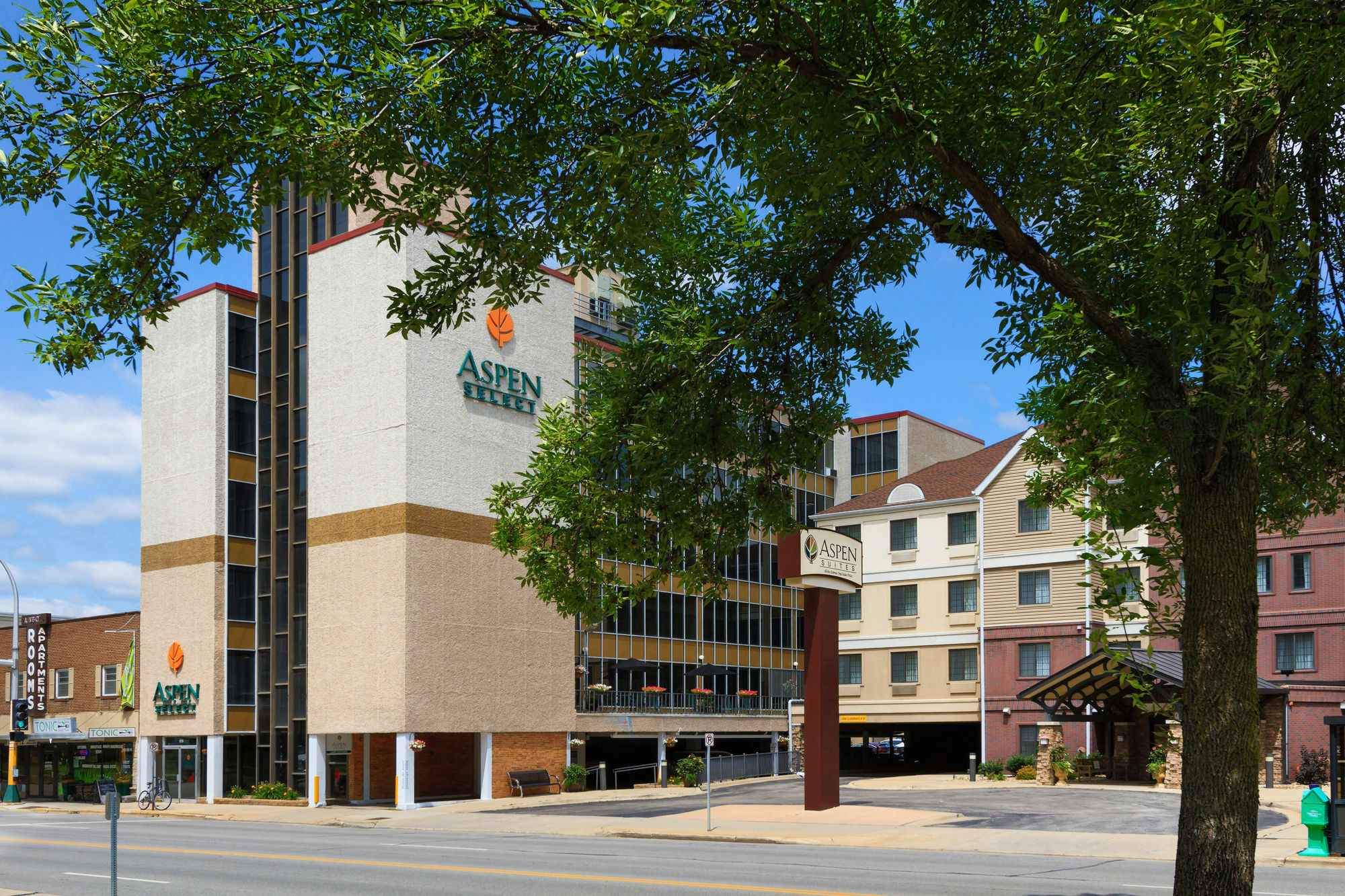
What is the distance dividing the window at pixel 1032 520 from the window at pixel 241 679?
1168 inches

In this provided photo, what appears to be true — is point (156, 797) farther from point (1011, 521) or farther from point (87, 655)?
point (1011, 521)

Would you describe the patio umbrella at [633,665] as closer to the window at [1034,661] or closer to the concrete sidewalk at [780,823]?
the concrete sidewalk at [780,823]

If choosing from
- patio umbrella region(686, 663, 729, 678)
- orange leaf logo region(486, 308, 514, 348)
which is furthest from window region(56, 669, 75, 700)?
patio umbrella region(686, 663, 729, 678)

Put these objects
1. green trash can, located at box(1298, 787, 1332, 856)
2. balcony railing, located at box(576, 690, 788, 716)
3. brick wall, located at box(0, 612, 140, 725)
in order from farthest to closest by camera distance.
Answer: brick wall, located at box(0, 612, 140, 725) < balcony railing, located at box(576, 690, 788, 716) < green trash can, located at box(1298, 787, 1332, 856)

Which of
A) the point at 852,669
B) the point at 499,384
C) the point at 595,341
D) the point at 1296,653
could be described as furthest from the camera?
the point at 852,669

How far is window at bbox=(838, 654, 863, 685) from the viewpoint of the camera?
55.7m

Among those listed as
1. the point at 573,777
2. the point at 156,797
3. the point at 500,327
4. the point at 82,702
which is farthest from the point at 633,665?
the point at 82,702

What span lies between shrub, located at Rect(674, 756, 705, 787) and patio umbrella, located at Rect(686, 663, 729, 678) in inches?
177

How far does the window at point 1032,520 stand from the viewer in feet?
164

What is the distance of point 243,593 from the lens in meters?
46.9

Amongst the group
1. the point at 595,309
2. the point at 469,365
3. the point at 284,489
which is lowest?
the point at 284,489

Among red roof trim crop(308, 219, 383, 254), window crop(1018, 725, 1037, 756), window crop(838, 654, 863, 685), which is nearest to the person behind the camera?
red roof trim crop(308, 219, 383, 254)

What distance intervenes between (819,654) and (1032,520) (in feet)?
67.6

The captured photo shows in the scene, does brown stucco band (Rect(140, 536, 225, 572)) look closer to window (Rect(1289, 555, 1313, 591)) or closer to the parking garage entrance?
the parking garage entrance
